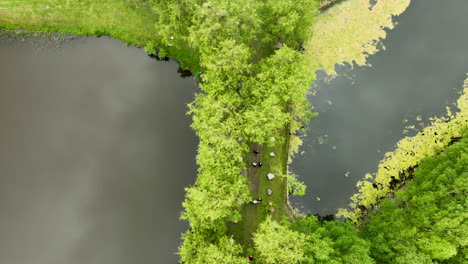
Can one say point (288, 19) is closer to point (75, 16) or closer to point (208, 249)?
point (208, 249)

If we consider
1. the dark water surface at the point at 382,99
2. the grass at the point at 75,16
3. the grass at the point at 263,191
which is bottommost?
the grass at the point at 263,191

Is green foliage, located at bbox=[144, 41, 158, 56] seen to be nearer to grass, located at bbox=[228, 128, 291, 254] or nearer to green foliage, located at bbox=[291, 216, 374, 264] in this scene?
grass, located at bbox=[228, 128, 291, 254]

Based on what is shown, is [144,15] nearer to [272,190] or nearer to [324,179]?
[272,190]

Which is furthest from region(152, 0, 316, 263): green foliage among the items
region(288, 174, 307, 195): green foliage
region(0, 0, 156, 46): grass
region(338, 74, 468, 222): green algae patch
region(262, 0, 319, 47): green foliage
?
region(0, 0, 156, 46): grass

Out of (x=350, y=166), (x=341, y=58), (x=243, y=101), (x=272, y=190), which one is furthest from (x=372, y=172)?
(x=243, y=101)

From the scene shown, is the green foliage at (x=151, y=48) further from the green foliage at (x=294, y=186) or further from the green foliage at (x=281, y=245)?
the green foliage at (x=281, y=245)

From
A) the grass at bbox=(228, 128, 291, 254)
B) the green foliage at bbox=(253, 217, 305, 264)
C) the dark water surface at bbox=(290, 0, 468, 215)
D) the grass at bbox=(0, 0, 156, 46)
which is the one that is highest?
the grass at bbox=(0, 0, 156, 46)

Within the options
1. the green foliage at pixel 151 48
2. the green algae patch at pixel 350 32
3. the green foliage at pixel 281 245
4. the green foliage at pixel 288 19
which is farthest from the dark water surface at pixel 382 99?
the green foliage at pixel 151 48
